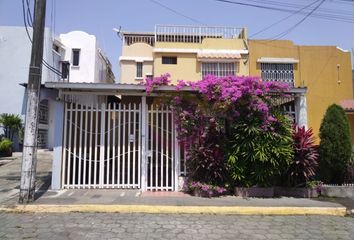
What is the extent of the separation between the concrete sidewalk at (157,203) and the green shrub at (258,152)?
1.97 ft

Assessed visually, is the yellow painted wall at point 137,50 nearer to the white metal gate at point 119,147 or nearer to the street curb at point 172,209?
the white metal gate at point 119,147

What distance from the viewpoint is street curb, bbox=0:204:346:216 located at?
7086 millimetres

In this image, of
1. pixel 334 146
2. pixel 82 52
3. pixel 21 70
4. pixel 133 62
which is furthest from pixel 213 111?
pixel 82 52

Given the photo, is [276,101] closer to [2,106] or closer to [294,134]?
[294,134]

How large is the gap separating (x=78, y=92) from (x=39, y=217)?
3.65 meters

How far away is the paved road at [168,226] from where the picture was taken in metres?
5.58

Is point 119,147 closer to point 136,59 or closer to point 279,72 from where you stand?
point 279,72

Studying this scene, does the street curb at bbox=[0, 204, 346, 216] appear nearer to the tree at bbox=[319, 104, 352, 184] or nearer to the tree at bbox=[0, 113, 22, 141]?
the tree at bbox=[319, 104, 352, 184]

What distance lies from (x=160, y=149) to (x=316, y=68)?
1353 centimetres

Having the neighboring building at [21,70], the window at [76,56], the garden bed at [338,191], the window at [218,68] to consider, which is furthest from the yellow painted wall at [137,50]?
the garden bed at [338,191]

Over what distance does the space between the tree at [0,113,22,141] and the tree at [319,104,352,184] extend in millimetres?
17525

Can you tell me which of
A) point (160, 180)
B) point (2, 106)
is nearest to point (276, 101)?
point (160, 180)

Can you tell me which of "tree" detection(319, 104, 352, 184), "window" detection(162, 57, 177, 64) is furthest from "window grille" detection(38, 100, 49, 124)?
"tree" detection(319, 104, 352, 184)

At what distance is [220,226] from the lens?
6199 mm
